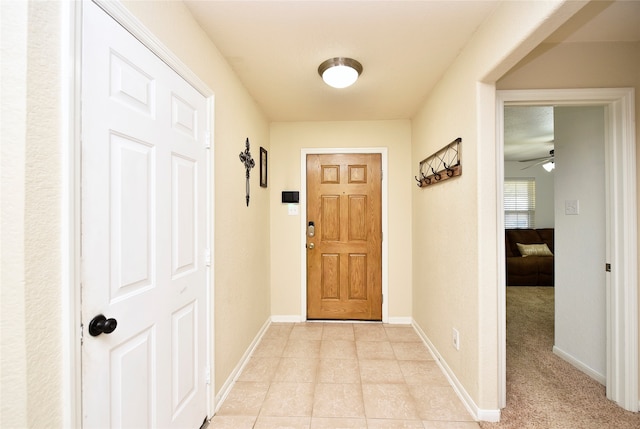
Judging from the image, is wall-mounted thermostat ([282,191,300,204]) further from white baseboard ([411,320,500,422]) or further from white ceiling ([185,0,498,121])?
white baseboard ([411,320,500,422])

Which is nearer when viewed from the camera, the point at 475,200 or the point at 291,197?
the point at 475,200

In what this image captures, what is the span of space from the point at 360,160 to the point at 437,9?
1.86 m

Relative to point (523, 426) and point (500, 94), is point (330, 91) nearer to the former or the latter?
point (500, 94)

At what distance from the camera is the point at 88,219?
2.95 ft

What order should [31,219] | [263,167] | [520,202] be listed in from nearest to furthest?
[31,219] → [263,167] → [520,202]

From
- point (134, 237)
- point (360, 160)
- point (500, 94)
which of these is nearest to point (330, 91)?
point (360, 160)

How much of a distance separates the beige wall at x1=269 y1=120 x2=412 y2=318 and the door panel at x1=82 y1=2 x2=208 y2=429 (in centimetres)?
170

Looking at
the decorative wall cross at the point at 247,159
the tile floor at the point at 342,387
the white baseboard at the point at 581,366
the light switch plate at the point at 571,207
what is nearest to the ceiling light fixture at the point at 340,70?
the decorative wall cross at the point at 247,159

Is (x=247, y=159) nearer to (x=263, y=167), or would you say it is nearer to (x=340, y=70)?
(x=263, y=167)

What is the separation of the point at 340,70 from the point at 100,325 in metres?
1.95

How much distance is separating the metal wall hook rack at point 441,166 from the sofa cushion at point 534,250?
3517 mm

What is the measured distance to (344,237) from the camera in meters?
3.30

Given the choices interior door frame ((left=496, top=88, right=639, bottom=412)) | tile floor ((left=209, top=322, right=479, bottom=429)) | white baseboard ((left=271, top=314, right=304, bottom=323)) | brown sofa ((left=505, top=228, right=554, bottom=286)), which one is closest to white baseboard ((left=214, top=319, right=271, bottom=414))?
tile floor ((left=209, top=322, right=479, bottom=429))

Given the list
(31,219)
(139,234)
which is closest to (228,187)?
(139,234)
